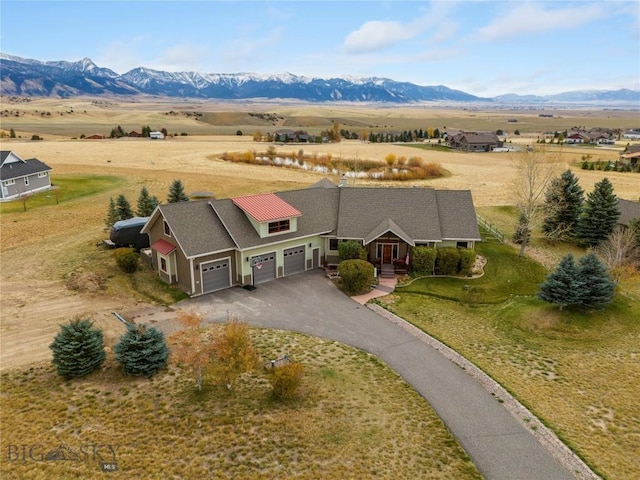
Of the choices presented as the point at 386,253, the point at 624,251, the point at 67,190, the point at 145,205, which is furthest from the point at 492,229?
the point at 67,190

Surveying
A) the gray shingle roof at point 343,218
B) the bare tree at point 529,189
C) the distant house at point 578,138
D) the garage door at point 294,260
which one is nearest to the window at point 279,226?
the gray shingle roof at point 343,218

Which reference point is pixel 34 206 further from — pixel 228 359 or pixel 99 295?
pixel 228 359

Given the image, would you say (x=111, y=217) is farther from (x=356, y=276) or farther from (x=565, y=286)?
(x=565, y=286)

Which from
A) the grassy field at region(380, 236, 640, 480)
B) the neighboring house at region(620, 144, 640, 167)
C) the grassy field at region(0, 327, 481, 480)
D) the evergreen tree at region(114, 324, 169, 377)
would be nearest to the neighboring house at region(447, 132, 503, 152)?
the neighboring house at region(620, 144, 640, 167)

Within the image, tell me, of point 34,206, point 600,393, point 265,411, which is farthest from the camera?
point 34,206

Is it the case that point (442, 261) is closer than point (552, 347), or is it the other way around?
point (552, 347)

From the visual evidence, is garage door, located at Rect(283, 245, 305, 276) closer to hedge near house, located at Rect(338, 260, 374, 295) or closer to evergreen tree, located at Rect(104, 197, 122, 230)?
hedge near house, located at Rect(338, 260, 374, 295)

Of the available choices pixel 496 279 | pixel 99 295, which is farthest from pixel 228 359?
pixel 496 279
